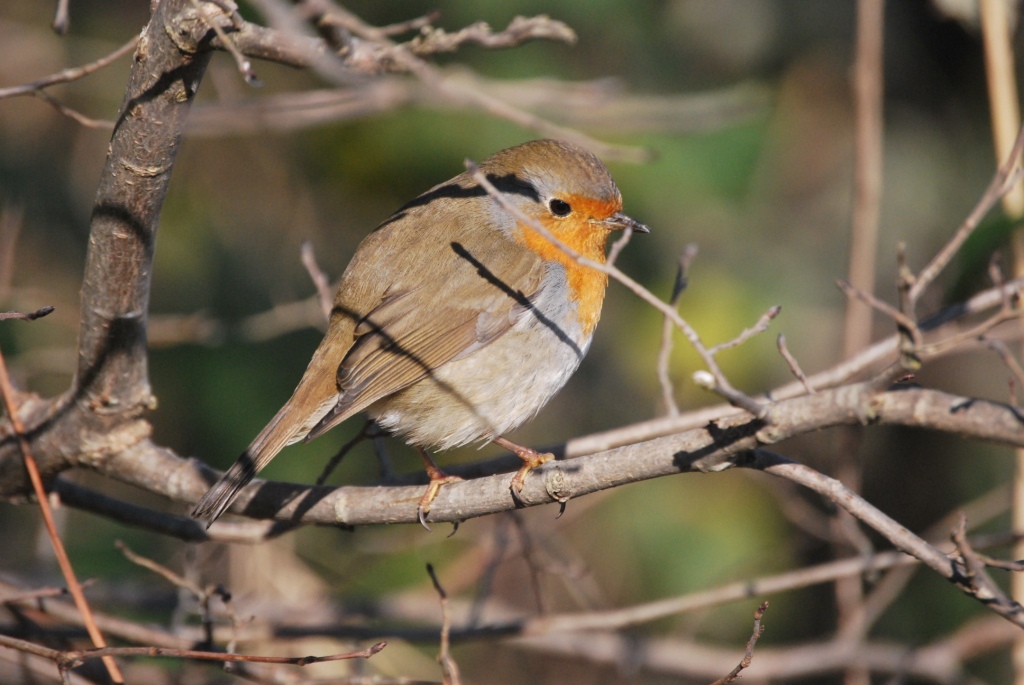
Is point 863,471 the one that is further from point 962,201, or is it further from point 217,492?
point 217,492

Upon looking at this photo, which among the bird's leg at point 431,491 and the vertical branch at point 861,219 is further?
the vertical branch at point 861,219

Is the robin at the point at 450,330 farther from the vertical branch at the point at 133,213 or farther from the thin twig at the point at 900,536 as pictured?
the thin twig at the point at 900,536

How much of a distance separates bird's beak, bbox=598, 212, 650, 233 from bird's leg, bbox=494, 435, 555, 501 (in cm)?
81

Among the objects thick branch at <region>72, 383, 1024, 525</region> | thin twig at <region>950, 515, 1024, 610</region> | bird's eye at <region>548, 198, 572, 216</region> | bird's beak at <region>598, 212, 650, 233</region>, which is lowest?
thin twig at <region>950, 515, 1024, 610</region>

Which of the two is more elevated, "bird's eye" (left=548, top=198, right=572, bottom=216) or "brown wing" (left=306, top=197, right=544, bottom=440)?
"bird's eye" (left=548, top=198, right=572, bottom=216)

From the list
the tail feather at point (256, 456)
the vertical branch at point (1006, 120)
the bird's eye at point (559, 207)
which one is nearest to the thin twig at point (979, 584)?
the tail feather at point (256, 456)

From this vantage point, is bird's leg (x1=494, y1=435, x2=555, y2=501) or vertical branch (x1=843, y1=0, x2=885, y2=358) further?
vertical branch (x1=843, y1=0, x2=885, y2=358)

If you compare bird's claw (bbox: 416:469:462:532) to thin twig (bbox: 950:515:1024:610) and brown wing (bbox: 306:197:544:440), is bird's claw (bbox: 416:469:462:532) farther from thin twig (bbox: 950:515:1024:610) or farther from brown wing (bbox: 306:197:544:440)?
thin twig (bbox: 950:515:1024:610)

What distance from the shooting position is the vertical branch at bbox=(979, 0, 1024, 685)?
321 centimetres

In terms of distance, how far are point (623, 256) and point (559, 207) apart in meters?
1.88

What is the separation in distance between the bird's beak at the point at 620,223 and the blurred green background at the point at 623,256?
0.89m

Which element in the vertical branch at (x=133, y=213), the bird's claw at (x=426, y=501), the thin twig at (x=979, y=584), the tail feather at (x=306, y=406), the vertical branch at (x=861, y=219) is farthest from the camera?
the vertical branch at (x=861, y=219)

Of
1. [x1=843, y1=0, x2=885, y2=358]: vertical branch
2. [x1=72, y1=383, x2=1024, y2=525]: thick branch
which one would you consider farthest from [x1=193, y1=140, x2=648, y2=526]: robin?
[x1=843, y1=0, x2=885, y2=358]: vertical branch

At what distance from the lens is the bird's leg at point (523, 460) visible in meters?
2.19
